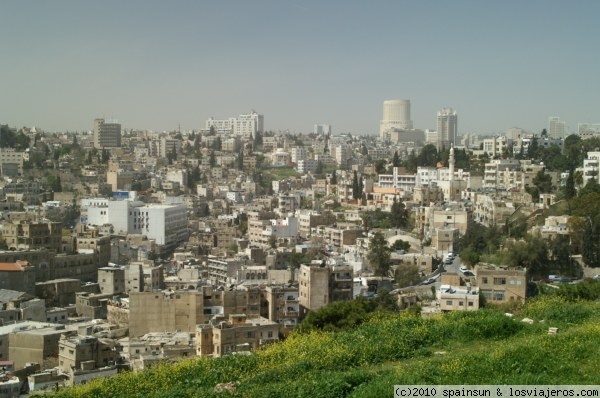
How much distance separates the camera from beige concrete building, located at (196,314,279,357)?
9.45 meters

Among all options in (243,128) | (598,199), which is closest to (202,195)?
(598,199)

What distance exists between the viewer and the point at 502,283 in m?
12.1

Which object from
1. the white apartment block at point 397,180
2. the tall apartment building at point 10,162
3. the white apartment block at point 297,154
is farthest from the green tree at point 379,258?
the white apartment block at point 297,154

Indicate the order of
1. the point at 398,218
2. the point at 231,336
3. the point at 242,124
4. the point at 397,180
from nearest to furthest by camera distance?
the point at 231,336 < the point at 398,218 < the point at 397,180 < the point at 242,124

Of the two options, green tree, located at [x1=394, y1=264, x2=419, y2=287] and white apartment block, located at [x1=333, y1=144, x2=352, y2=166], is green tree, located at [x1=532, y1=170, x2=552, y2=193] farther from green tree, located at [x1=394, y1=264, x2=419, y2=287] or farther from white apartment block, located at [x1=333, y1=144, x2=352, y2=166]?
white apartment block, located at [x1=333, y1=144, x2=352, y2=166]

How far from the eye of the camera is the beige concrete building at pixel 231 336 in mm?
9445

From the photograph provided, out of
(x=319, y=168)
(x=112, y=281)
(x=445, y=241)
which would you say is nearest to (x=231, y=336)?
(x=112, y=281)

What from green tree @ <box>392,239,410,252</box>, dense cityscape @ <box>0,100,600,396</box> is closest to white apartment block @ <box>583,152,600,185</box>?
dense cityscape @ <box>0,100,600,396</box>

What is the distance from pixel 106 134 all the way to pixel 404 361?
4267cm

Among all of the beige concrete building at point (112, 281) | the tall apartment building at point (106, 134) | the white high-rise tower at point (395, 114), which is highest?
the white high-rise tower at point (395, 114)

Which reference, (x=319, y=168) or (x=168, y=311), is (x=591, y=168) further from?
(x=319, y=168)

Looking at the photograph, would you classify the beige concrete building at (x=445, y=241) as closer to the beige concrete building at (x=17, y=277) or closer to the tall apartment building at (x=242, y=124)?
the beige concrete building at (x=17, y=277)

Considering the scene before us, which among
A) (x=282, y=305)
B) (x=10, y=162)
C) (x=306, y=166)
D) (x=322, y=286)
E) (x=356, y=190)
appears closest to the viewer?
(x=282, y=305)

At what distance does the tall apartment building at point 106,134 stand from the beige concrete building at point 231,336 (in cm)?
3670
